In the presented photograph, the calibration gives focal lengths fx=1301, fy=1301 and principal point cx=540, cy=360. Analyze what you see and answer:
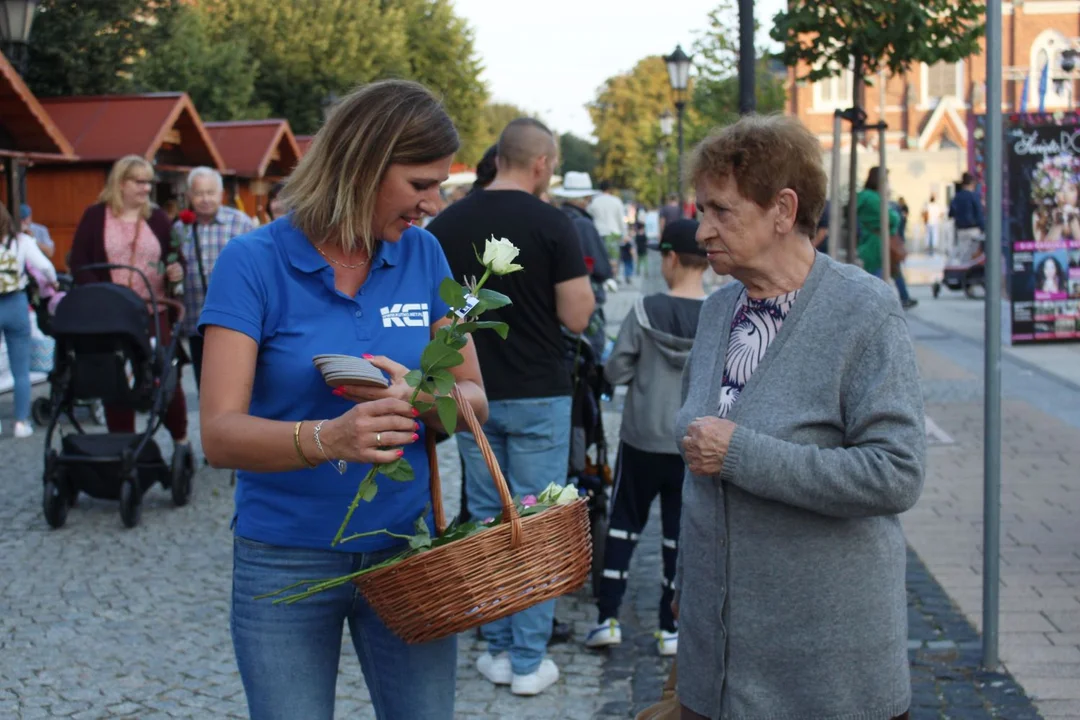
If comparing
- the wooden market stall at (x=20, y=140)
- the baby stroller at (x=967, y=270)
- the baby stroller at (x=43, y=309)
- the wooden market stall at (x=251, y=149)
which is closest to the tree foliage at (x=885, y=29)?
the baby stroller at (x=43, y=309)

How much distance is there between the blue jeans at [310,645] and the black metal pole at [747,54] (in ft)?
21.3

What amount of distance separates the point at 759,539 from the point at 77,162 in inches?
709

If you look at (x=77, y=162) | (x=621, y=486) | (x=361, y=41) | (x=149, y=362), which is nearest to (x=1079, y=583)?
(x=621, y=486)

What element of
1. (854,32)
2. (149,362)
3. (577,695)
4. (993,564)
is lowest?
(577,695)

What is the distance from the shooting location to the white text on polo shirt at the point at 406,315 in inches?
102

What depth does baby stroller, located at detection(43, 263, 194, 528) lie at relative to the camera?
7.16 meters

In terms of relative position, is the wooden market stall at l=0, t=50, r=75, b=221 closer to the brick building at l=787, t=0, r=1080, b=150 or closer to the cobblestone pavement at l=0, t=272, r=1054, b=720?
the cobblestone pavement at l=0, t=272, r=1054, b=720

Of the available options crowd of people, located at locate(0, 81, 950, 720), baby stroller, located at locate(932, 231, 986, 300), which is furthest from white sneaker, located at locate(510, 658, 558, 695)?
baby stroller, located at locate(932, 231, 986, 300)

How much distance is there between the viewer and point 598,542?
18.8 feet

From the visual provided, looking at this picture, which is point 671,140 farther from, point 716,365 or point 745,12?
point 716,365

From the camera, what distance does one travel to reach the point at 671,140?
151ft

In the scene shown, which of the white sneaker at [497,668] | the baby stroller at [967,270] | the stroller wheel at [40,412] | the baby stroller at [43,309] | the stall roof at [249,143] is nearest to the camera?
the white sneaker at [497,668]

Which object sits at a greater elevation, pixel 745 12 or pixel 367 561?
pixel 745 12

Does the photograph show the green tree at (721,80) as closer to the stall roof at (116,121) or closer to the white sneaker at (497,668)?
the stall roof at (116,121)
